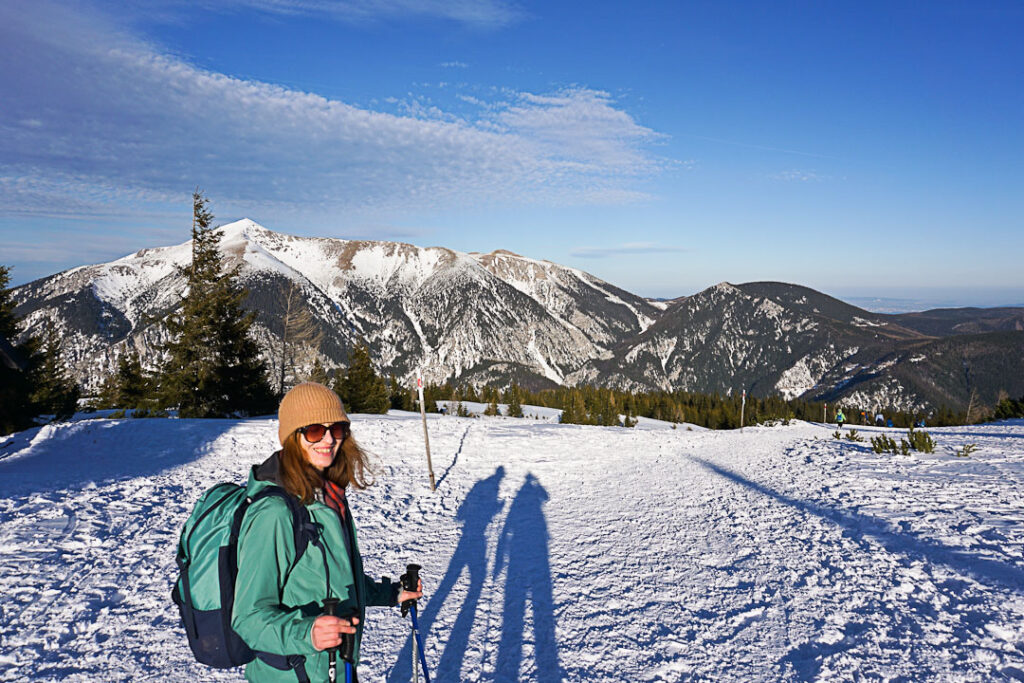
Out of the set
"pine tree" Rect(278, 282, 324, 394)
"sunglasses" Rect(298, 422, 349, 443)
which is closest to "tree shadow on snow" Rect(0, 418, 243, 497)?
"sunglasses" Rect(298, 422, 349, 443)

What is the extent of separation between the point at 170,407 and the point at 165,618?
89.0ft

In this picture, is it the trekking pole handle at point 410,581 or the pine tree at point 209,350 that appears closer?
the trekking pole handle at point 410,581

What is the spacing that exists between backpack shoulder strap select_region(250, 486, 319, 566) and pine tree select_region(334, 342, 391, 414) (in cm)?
3378

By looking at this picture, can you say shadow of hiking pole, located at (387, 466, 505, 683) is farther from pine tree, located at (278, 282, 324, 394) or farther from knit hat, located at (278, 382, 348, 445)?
pine tree, located at (278, 282, 324, 394)

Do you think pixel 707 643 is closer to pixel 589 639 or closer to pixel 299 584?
pixel 589 639

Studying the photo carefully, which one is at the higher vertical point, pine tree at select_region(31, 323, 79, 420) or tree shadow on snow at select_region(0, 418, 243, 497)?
pine tree at select_region(31, 323, 79, 420)

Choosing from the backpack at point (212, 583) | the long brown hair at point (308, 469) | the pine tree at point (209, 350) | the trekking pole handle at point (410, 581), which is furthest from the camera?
the pine tree at point (209, 350)

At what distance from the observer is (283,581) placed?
2.39m

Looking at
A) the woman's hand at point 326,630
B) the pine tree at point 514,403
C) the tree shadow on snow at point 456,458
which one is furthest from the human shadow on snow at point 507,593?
the pine tree at point 514,403

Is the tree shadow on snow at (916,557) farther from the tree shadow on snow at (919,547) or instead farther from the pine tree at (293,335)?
the pine tree at (293,335)

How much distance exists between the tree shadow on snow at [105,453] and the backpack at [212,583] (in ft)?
34.5

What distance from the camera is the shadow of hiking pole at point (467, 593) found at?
5926 mm

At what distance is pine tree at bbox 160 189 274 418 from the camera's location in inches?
1086

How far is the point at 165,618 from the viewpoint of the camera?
21.9 feet
